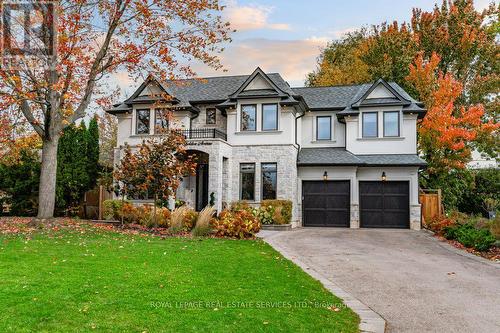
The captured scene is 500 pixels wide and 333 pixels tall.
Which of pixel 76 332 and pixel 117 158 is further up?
pixel 117 158

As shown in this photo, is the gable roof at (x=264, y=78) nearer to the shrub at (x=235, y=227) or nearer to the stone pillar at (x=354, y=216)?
the stone pillar at (x=354, y=216)

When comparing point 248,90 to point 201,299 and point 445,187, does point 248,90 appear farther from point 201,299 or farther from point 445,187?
point 201,299

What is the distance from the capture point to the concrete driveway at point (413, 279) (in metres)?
5.83


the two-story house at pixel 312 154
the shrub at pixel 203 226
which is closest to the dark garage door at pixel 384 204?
the two-story house at pixel 312 154

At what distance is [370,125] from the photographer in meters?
22.5

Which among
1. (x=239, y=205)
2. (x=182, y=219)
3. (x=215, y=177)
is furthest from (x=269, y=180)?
(x=182, y=219)

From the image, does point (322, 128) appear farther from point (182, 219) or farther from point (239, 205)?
point (182, 219)

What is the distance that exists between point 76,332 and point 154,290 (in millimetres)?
1861

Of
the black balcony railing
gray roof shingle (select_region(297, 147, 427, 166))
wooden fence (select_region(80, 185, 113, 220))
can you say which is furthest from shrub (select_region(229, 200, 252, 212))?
wooden fence (select_region(80, 185, 113, 220))

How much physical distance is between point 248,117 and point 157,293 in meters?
16.8

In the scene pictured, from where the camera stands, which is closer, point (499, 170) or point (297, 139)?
point (297, 139)

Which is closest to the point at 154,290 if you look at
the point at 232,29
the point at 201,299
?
the point at 201,299

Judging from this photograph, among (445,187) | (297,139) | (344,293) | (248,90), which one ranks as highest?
(248,90)

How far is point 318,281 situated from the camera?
7.87m
